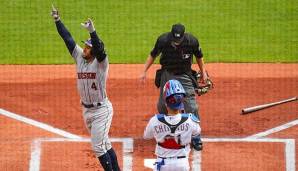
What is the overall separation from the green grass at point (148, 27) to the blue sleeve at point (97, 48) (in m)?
4.85

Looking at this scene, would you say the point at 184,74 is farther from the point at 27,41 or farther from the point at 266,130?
the point at 27,41

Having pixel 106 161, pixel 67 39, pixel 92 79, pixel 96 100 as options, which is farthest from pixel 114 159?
pixel 67 39

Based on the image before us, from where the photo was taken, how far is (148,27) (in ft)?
47.0

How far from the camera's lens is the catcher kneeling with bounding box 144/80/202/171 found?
22.4 feet

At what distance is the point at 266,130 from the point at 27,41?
223 inches

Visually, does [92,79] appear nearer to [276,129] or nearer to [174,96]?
[174,96]

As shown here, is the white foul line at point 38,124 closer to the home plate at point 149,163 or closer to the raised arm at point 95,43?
the home plate at point 149,163

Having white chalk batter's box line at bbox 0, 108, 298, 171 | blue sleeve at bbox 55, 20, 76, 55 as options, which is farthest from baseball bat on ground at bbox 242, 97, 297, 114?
blue sleeve at bbox 55, 20, 76, 55

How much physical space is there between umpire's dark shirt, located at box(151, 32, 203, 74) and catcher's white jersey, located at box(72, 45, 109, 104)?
1.38 m

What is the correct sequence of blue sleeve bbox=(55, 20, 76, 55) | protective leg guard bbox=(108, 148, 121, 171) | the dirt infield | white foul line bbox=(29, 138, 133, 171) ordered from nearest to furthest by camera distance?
1. protective leg guard bbox=(108, 148, 121, 171)
2. blue sleeve bbox=(55, 20, 76, 55)
3. white foul line bbox=(29, 138, 133, 171)
4. the dirt infield

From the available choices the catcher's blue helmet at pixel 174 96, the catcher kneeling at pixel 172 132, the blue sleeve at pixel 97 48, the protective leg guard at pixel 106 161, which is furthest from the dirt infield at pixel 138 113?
the catcher's blue helmet at pixel 174 96

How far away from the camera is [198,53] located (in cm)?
946

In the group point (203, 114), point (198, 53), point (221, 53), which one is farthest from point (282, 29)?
point (198, 53)

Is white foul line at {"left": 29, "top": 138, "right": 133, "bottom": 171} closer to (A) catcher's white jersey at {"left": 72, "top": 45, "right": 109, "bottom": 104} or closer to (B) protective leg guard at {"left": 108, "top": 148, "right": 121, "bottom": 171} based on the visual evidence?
(B) protective leg guard at {"left": 108, "top": 148, "right": 121, "bottom": 171}
